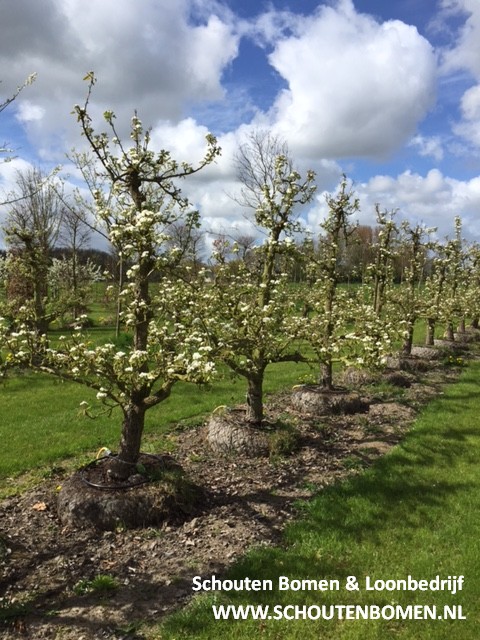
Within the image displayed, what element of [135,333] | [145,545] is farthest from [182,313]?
[145,545]

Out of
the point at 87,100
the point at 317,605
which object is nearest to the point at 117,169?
the point at 87,100

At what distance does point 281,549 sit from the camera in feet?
23.9

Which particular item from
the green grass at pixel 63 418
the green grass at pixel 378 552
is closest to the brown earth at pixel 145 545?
the green grass at pixel 378 552

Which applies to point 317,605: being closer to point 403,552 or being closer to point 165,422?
point 403,552

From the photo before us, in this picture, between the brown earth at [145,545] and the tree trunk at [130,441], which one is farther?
the tree trunk at [130,441]

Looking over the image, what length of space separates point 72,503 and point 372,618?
4992 millimetres

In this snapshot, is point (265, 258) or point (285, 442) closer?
point (285, 442)

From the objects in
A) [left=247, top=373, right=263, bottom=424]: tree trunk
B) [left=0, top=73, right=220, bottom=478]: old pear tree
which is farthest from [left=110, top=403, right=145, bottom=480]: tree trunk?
[left=247, top=373, right=263, bottom=424]: tree trunk

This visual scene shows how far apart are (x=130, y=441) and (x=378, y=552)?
468cm

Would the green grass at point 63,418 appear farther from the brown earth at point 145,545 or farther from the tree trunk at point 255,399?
the tree trunk at point 255,399

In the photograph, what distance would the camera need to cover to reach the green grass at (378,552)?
5.74 metres

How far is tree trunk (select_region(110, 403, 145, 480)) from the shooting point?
28.1ft

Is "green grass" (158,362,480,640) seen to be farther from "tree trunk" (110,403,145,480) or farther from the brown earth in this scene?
"tree trunk" (110,403,145,480)

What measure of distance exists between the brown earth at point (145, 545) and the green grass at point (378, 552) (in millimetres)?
416
